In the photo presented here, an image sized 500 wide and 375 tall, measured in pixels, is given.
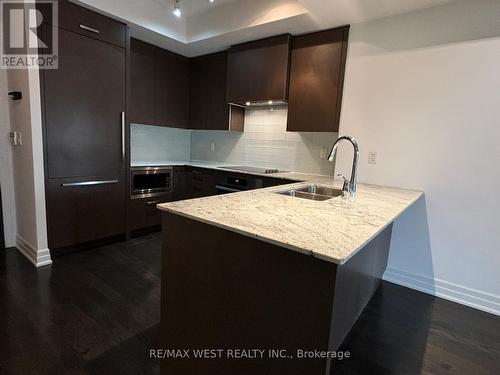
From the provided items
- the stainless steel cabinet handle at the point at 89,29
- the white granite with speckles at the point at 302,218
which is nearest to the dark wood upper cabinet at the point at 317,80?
the white granite with speckles at the point at 302,218

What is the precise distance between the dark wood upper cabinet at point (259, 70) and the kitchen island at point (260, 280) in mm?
1881

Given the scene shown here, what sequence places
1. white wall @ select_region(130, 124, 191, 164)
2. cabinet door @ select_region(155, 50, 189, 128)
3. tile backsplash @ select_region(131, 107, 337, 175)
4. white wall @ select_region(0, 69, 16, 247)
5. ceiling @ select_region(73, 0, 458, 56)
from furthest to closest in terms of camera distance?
white wall @ select_region(130, 124, 191, 164) < cabinet door @ select_region(155, 50, 189, 128) < tile backsplash @ select_region(131, 107, 337, 175) < white wall @ select_region(0, 69, 16, 247) < ceiling @ select_region(73, 0, 458, 56)

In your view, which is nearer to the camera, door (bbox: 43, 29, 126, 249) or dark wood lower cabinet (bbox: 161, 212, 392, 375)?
dark wood lower cabinet (bbox: 161, 212, 392, 375)

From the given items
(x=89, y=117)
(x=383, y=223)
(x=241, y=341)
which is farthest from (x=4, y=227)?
(x=383, y=223)

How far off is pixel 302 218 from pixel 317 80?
79.5 inches

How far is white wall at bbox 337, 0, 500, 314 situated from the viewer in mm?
2037

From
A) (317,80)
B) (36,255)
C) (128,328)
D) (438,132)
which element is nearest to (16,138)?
(36,255)

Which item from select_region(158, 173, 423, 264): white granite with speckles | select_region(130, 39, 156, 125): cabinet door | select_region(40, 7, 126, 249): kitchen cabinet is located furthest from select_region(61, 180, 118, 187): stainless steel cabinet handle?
select_region(158, 173, 423, 264): white granite with speckles

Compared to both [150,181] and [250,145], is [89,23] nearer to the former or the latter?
[150,181]

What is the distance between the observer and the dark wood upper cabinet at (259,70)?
2914mm

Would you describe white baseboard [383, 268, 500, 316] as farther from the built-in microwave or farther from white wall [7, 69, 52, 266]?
white wall [7, 69, 52, 266]

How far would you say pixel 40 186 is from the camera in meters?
2.39

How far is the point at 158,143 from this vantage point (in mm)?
4031

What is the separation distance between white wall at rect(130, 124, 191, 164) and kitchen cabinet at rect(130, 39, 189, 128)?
0.36 meters
